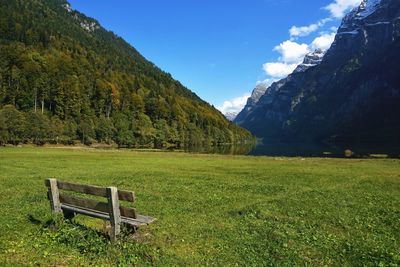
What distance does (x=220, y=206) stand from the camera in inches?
877

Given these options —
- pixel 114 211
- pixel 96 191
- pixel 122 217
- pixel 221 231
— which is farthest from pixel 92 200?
pixel 221 231

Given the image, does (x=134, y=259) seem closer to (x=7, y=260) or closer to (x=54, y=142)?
(x=7, y=260)

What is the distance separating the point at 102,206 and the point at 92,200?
2.86 feet

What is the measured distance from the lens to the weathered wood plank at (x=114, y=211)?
539 inches

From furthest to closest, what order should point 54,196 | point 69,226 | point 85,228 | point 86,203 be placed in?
point 54,196 → point 69,226 → point 85,228 → point 86,203

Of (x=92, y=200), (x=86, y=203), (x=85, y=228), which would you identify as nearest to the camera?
(x=92, y=200)

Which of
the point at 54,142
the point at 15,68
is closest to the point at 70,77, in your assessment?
the point at 15,68

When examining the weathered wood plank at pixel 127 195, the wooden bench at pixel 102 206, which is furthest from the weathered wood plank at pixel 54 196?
the weathered wood plank at pixel 127 195

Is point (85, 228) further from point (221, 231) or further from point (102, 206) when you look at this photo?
point (221, 231)

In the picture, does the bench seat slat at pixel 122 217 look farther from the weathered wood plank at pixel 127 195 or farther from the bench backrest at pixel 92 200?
the weathered wood plank at pixel 127 195

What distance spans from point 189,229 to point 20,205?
1059 centimetres

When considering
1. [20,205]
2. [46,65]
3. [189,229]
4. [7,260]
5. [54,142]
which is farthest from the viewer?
[46,65]

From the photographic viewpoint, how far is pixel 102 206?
14406mm

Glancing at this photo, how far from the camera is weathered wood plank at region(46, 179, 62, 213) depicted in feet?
53.4
